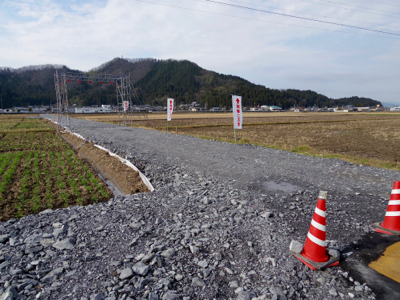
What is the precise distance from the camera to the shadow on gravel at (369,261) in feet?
9.27

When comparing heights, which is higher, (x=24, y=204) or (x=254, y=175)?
(x=254, y=175)

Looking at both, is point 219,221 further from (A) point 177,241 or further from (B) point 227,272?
(B) point 227,272

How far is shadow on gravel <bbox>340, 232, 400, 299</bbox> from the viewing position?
283cm

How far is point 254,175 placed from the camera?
751 cm

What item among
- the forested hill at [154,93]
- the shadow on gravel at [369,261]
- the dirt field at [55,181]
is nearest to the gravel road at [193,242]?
the shadow on gravel at [369,261]

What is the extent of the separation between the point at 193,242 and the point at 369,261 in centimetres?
257

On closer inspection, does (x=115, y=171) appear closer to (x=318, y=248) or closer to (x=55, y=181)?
(x=55, y=181)

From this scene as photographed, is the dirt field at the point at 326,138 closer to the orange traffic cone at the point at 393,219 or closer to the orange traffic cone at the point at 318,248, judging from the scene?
the orange traffic cone at the point at 393,219

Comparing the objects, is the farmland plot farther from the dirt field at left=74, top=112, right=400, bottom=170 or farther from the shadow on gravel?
the dirt field at left=74, top=112, right=400, bottom=170

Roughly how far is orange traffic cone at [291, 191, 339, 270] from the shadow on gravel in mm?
246

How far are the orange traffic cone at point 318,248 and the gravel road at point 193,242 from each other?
10cm

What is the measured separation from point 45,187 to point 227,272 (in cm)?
775

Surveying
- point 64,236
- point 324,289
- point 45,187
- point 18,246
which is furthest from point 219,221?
point 45,187

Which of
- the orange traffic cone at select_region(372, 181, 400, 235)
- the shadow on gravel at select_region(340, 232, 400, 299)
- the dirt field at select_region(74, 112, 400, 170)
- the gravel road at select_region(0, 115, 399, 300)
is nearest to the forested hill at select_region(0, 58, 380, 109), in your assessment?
the dirt field at select_region(74, 112, 400, 170)
